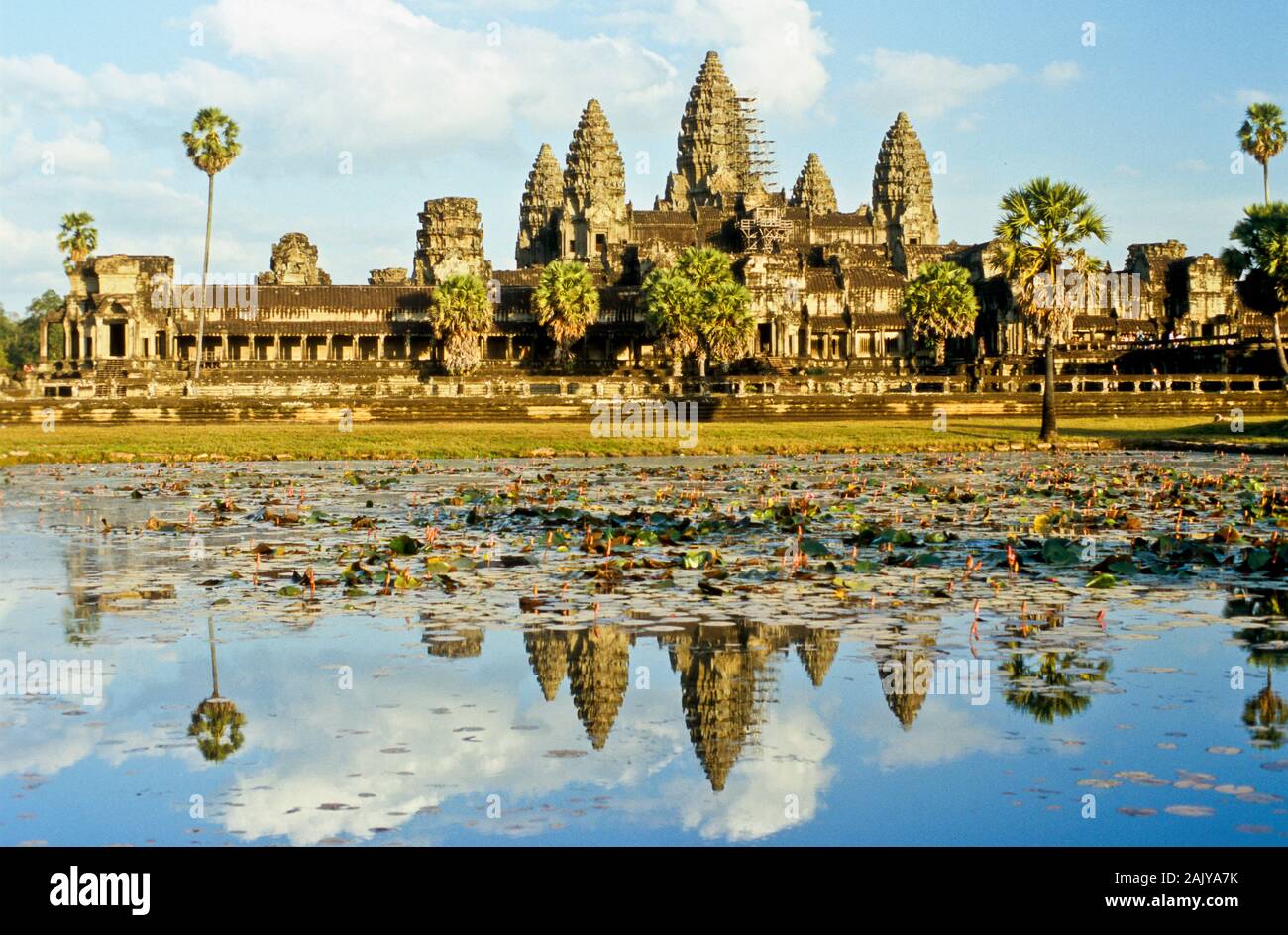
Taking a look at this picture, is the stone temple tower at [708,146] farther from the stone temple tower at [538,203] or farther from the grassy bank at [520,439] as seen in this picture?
the grassy bank at [520,439]

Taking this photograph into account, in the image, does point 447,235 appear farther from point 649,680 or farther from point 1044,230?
point 649,680

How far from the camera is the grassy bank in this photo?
124 ft

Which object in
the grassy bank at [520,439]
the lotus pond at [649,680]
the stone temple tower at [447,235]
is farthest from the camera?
the stone temple tower at [447,235]

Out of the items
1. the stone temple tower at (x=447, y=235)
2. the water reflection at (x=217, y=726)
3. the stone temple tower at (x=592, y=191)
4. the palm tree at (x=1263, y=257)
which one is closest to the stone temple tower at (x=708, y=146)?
the stone temple tower at (x=592, y=191)

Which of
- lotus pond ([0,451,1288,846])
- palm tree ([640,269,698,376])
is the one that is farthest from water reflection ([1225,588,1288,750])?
palm tree ([640,269,698,376])

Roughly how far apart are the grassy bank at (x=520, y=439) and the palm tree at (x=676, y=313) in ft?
90.2

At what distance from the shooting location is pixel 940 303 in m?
83.8

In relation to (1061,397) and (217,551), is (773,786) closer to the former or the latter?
(217,551)

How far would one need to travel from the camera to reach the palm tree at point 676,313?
80.6m

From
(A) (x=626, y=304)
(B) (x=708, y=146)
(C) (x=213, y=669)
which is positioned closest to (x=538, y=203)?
(B) (x=708, y=146)
